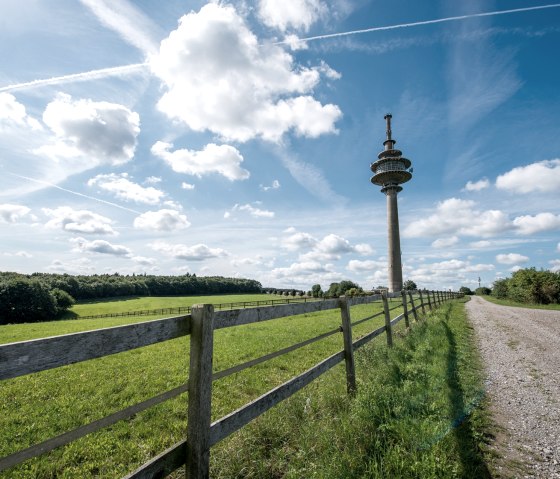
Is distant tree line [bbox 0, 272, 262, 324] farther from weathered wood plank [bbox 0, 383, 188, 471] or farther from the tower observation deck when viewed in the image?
weathered wood plank [bbox 0, 383, 188, 471]

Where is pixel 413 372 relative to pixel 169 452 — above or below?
below

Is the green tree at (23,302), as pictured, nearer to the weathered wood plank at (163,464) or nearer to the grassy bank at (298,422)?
the grassy bank at (298,422)

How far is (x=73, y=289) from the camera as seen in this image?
92.2m

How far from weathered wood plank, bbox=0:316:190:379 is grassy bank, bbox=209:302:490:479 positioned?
77.7 inches

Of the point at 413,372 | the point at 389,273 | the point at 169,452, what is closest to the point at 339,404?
the point at 413,372

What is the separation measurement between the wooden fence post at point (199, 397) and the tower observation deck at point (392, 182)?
2317 inches

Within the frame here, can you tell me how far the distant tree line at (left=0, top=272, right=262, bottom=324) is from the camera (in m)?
54.5

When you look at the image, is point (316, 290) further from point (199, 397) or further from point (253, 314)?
point (199, 397)

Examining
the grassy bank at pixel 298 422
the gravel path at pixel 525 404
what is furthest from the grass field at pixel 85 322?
the gravel path at pixel 525 404

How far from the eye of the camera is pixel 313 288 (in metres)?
109

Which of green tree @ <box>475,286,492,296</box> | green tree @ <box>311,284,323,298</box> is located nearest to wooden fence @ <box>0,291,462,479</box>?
green tree @ <box>311,284,323,298</box>

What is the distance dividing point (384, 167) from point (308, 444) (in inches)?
2700

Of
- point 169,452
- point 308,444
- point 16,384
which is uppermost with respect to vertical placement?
point 169,452

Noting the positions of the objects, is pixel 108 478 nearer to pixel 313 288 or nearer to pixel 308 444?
pixel 308 444
